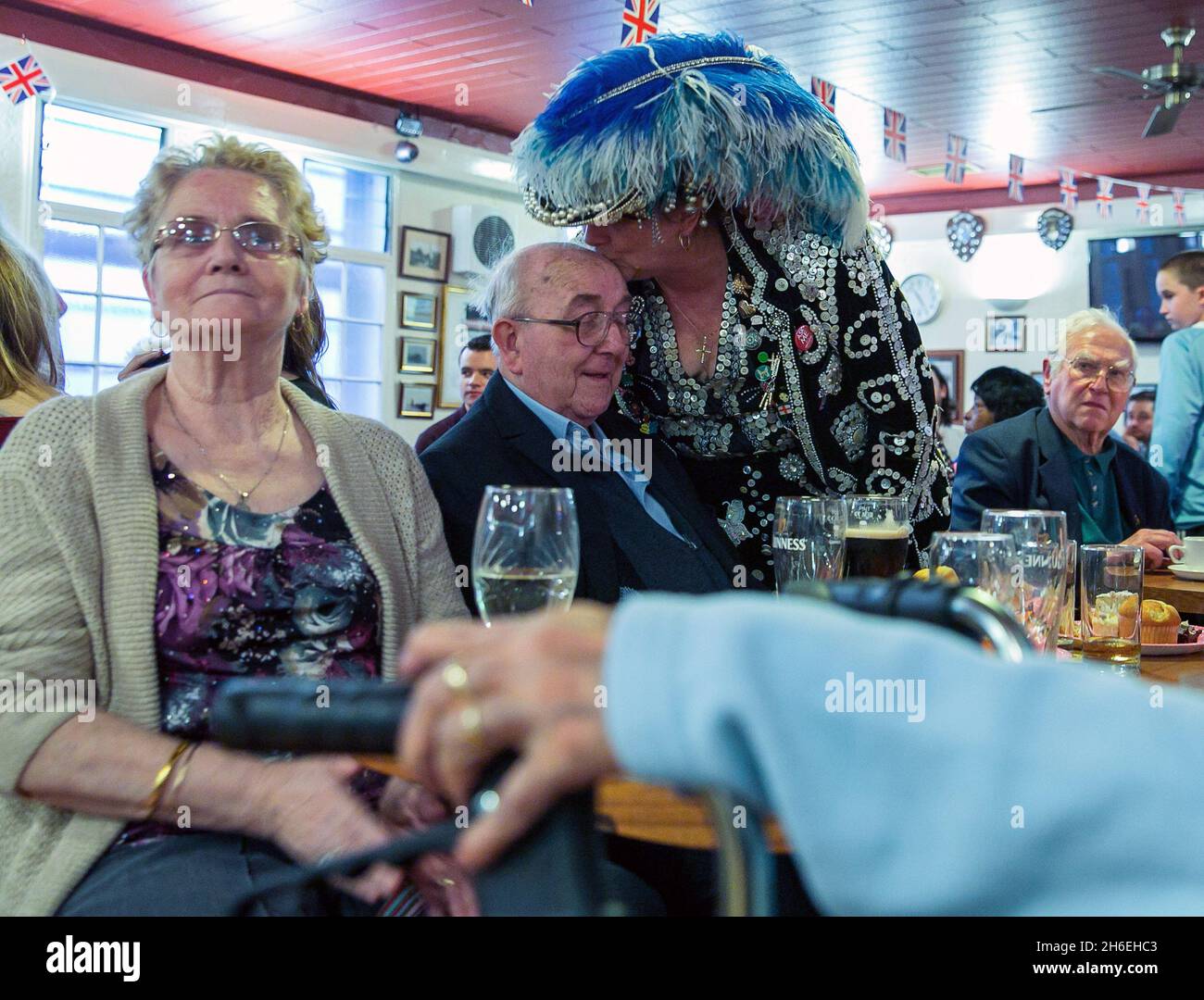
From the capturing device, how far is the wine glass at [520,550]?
134 cm

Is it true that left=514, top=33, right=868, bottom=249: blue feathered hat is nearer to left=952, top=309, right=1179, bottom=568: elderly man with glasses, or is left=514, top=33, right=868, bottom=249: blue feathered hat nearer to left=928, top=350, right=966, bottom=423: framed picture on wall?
left=952, top=309, right=1179, bottom=568: elderly man with glasses

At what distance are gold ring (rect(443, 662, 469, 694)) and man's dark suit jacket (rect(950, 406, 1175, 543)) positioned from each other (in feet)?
10.5

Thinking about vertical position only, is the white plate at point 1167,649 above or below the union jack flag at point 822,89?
below

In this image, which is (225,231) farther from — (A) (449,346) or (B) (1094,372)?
(A) (449,346)

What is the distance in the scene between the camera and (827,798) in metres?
0.47

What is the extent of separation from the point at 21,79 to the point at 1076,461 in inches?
220

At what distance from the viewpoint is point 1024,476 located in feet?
11.7

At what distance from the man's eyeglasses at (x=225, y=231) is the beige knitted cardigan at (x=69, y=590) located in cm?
23

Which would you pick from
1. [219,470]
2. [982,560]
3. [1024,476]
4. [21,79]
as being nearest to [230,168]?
[219,470]

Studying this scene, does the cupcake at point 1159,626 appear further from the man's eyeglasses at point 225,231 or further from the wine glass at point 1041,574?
the man's eyeglasses at point 225,231

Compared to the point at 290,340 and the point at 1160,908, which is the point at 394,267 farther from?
the point at 1160,908

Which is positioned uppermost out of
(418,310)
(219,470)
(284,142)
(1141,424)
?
(284,142)

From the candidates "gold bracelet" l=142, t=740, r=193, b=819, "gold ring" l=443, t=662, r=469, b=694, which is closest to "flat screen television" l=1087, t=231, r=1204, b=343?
"gold bracelet" l=142, t=740, r=193, b=819

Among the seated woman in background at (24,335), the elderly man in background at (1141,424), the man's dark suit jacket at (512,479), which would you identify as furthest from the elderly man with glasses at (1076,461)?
the elderly man in background at (1141,424)
